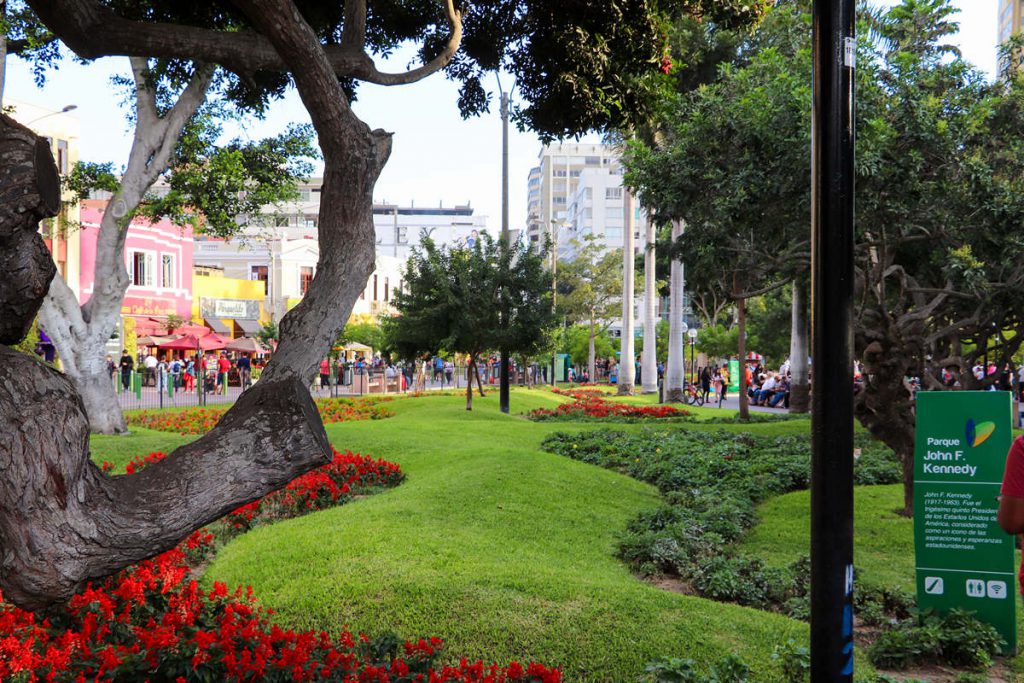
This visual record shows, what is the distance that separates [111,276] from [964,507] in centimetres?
1401

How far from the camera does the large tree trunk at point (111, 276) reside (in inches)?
608

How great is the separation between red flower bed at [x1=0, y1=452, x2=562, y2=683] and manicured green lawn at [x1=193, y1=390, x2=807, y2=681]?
1.33ft

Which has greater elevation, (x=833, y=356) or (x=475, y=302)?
(x=475, y=302)

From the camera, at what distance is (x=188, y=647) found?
441cm

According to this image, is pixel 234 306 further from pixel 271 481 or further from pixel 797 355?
pixel 271 481

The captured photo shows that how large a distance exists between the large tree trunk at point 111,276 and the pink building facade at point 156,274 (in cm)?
2472

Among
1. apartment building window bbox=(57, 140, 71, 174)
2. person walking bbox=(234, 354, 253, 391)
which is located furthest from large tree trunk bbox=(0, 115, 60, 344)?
apartment building window bbox=(57, 140, 71, 174)

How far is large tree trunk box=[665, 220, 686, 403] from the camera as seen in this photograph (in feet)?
97.6

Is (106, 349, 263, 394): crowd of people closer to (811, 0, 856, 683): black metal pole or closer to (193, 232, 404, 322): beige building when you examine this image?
(193, 232, 404, 322): beige building

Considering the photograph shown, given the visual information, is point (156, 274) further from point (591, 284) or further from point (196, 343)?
point (591, 284)

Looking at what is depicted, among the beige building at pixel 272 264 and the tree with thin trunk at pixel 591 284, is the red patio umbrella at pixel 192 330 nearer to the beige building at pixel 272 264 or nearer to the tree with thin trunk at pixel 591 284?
the beige building at pixel 272 264

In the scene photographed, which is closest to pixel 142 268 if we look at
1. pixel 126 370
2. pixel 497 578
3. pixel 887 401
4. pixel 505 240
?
pixel 126 370

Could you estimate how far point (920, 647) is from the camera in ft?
18.4

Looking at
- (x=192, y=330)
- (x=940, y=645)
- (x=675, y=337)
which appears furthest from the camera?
(x=192, y=330)
